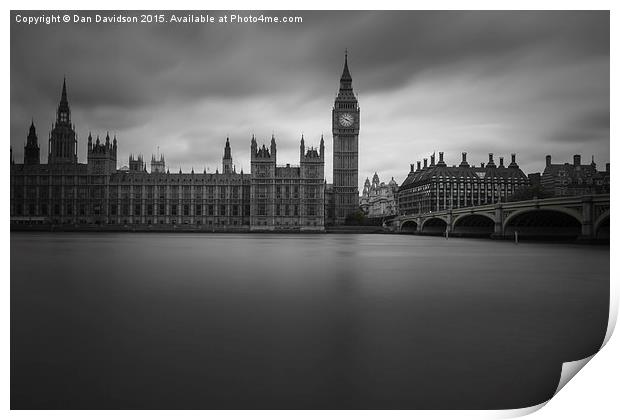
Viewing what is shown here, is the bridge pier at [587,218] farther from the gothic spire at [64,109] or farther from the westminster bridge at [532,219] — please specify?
the gothic spire at [64,109]

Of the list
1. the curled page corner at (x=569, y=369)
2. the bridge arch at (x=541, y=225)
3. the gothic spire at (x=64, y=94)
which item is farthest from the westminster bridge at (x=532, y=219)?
the gothic spire at (x=64, y=94)

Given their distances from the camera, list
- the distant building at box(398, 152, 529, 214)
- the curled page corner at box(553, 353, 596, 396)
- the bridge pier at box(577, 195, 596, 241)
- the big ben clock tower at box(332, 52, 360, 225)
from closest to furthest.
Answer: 1. the curled page corner at box(553, 353, 596, 396)
2. the bridge pier at box(577, 195, 596, 241)
3. the big ben clock tower at box(332, 52, 360, 225)
4. the distant building at box(398, 152, 529, 214)

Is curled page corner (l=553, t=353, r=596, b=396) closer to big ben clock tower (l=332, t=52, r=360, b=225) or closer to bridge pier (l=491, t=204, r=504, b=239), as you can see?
bridge pier (l=491, t=204, r=504, b=239)

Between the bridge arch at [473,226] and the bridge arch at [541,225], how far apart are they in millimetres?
6482

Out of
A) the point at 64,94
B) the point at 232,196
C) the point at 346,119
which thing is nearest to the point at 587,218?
the point at 64,94

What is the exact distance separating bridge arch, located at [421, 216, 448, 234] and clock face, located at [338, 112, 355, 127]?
20375 mm

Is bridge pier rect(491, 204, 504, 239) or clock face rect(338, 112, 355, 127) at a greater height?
clock face rect(338, 112, 355, 127)

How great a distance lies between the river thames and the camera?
11.9ft

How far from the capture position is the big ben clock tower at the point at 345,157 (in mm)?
68188

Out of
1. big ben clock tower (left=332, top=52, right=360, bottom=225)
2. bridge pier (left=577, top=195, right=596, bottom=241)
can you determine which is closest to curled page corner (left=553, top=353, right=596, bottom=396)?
bridge pier (left=577, top=195, right=596, bottom=241)

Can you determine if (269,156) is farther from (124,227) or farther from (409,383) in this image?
(409,383)

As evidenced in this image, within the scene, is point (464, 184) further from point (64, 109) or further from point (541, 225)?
point (64, 109)

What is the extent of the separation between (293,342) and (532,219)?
33.5 meters
